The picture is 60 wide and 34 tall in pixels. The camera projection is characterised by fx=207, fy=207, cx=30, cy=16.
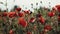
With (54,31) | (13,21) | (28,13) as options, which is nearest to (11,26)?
(13,21)

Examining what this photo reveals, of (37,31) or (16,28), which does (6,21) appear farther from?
(37,31)

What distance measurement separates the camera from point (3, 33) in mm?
1709

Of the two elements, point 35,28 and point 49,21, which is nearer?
point 35,28

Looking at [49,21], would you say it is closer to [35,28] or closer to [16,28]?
[35,28]

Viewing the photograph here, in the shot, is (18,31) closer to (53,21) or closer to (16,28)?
(16,28)

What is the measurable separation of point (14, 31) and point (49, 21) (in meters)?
0.44

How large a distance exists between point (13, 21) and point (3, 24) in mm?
96

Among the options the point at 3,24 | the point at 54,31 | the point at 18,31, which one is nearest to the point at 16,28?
the point at 18,31

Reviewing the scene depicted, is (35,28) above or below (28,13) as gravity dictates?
below

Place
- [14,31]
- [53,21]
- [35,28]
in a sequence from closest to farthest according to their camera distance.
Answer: [14,31] < [35,28] < [53,21]

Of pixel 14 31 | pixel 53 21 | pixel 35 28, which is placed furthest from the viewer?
pixel 53 21

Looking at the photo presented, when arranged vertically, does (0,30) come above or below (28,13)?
below

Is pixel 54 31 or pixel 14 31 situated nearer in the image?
pixel 14 31

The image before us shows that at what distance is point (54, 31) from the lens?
1796 millimetres
